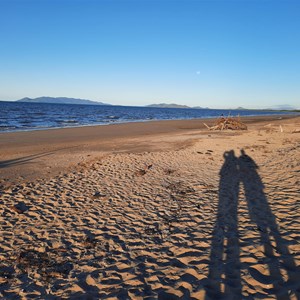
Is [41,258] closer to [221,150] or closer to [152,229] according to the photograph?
[152,229]

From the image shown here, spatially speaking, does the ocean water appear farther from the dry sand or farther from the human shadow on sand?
the human shadow on sand

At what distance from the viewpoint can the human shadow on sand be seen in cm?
317

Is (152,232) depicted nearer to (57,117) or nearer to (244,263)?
(244,263)

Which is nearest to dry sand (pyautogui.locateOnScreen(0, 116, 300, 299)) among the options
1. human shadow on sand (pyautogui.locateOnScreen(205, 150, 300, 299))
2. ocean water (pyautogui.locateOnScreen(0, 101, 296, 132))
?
human shadow on sand (pyautogui.locateOnScreen(205, 150, 300, 299))

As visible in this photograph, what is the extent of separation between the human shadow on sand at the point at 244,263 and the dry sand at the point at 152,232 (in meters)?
0.01

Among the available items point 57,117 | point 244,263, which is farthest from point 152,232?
point 57,117

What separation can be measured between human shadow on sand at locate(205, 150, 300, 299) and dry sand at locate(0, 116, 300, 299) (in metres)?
0.01

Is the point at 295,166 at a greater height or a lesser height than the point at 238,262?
greater

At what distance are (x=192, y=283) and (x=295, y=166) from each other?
7.16m

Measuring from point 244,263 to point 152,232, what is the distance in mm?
1760

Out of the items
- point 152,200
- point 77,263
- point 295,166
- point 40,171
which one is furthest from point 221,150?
point 77,263

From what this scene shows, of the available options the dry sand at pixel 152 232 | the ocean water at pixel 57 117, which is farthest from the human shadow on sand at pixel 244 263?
the ocean water at pixel 57 117

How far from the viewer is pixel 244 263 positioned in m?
3.69

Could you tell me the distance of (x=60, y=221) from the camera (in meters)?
5.41
